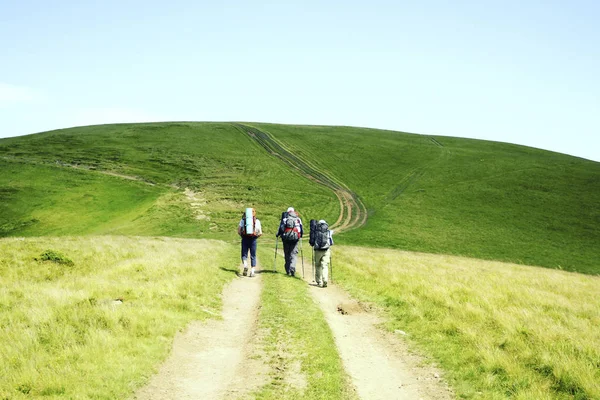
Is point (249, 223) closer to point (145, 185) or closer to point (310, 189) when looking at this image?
point (310, 189)

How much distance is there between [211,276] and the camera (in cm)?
1709

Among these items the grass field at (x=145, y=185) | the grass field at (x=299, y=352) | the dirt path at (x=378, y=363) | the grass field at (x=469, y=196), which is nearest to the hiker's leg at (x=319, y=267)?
the grass field at (x=299, y=352)

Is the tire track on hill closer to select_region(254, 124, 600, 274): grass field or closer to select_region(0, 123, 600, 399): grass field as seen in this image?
select_region(0, 123, 600, 399): grass field

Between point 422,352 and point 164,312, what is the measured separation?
256 inches

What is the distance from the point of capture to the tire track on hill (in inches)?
2429

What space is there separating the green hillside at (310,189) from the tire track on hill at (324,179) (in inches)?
37.9

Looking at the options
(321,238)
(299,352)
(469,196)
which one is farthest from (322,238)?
(469,196)

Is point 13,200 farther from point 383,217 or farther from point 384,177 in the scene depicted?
point 384,177

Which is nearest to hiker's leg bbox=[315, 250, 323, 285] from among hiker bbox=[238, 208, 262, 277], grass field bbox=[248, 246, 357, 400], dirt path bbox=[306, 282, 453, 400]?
hiker bbox=[238, 208, 262, 277]

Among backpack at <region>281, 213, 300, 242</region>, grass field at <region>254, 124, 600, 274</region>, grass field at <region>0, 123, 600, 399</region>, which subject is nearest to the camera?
grass field at <region>0, 123, 600, 399</region>

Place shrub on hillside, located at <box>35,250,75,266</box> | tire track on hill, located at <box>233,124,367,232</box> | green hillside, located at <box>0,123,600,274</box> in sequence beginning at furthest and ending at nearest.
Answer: tire track on hill, located at <box>233,124,367,232</box> < green hillside, located at <box>0,123,600,274</box> < shrub on hillside, located at <box>35,250,75,266</box>

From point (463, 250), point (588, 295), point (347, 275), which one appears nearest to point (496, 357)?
point (347, 275)

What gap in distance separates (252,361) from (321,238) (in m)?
10.4

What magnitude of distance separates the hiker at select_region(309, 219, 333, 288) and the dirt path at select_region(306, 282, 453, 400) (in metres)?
4.69
